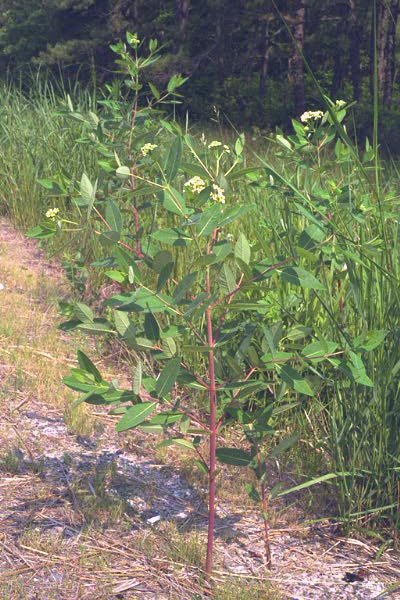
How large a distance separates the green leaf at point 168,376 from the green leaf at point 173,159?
474mm

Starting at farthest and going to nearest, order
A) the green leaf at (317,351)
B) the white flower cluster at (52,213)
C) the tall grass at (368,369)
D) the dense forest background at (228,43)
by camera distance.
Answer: the dense forest background at (228,43)
the tall grass at (368,369)
the white flower cluster at (52,213)
the green leaf at (317,351)

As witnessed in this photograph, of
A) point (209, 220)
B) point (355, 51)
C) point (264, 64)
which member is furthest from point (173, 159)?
point (264, 64)

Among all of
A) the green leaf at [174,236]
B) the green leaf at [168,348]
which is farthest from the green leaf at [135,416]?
the green leaf at [174,236]

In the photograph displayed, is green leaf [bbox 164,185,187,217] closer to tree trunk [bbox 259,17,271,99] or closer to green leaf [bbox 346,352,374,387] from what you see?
green leaf [bbox 346,352,374,387]

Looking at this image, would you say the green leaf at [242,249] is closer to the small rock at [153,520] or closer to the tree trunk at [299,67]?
the small rock at [153,520]

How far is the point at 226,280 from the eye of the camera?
6.89 ft

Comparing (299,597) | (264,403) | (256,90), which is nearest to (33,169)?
(264,403)

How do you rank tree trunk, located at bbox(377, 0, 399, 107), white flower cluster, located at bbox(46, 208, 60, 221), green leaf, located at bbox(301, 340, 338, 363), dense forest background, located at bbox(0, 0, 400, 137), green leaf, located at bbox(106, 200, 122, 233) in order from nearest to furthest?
green leaf, located at bbox(106, 200, 122, 233)
green leaf, located at bbox(301, 340, 338, 363)
white flower cluster, located at bbox(46, 208, 60, 221)
dense forest background, located at bbox(0, 0, 400, 137)
tree trunk, located at bbox(377, 0, 399, 107)

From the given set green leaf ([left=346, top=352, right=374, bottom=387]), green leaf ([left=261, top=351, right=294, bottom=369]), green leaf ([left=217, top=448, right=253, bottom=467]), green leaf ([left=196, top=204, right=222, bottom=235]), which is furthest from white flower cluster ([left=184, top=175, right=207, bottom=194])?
green leaf ([left=217, top=448, right=253, bottom=467])

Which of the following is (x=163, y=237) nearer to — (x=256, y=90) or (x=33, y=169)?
(x=33, y=169)

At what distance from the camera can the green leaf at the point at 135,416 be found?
76.0 inches

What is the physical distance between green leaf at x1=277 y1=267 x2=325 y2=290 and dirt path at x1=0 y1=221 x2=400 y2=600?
0.87m

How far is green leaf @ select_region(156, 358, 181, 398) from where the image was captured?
76.8 inches

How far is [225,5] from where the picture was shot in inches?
677
